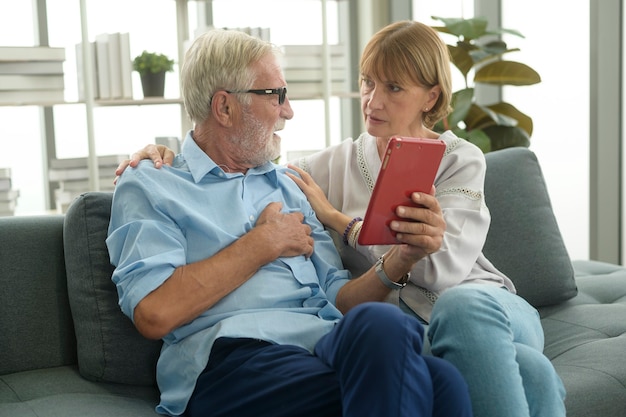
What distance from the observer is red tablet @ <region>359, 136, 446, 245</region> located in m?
1.74

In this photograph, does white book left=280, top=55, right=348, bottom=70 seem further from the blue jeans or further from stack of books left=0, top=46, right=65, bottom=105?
the blue jeans

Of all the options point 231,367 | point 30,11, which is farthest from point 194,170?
point 30,11

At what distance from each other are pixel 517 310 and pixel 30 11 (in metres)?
3.40

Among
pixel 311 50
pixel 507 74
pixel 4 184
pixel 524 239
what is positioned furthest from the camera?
pixel 311 50

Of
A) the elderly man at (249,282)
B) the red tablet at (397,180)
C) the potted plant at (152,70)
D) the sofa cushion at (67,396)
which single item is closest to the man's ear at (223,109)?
the elderly man at (249,282)

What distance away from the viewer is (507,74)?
3.86 m

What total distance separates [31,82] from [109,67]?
0.37 m

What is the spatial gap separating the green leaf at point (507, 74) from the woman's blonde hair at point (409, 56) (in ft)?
5.85

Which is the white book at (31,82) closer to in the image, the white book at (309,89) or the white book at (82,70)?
the white book at (82,70)

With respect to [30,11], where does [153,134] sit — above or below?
below

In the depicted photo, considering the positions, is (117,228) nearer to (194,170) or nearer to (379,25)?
(194,170)

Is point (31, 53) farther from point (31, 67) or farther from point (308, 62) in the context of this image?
point (308, 62)

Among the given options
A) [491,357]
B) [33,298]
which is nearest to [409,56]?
[491,357]

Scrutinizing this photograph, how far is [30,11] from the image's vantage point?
4.36 metres
